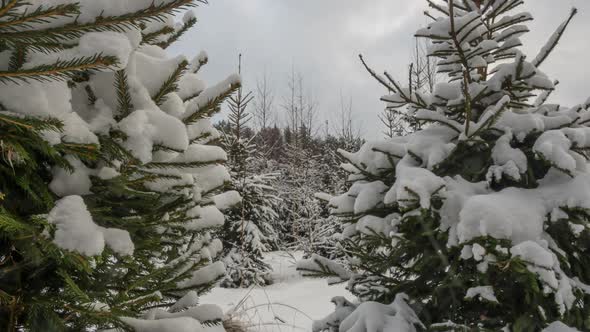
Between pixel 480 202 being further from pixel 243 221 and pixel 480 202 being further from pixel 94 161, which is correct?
pixel 243 221

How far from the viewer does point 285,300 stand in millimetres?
8867

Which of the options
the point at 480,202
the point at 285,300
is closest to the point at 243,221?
the point at 285,300

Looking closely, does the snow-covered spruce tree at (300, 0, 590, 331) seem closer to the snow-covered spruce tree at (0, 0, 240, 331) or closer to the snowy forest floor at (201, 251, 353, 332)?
the snow-covered spruce tree at (0, 0, 240, 331)

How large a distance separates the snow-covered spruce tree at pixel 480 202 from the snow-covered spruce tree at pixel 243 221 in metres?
8.44

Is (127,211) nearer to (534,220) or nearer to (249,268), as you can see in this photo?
(534,220)

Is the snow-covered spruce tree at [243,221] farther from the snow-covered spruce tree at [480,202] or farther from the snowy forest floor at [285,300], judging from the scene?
the snow-covered spruce tree at [480,202]

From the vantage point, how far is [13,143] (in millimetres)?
1145

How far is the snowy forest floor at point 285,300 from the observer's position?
6.47 metres

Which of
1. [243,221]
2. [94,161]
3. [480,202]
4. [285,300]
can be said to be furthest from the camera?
[243,221]

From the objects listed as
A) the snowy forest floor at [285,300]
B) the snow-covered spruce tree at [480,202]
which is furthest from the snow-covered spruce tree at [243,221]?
the snow-covered spruce tree at [480,202]

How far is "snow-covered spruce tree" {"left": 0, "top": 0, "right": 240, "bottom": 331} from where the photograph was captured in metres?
1.16

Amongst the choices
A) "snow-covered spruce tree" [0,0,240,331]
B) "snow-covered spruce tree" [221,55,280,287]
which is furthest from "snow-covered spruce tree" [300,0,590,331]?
"snow-covered spruce tree" [221,55,280,287]

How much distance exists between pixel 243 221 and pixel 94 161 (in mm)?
9602

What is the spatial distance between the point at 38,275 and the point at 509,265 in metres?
1.87
